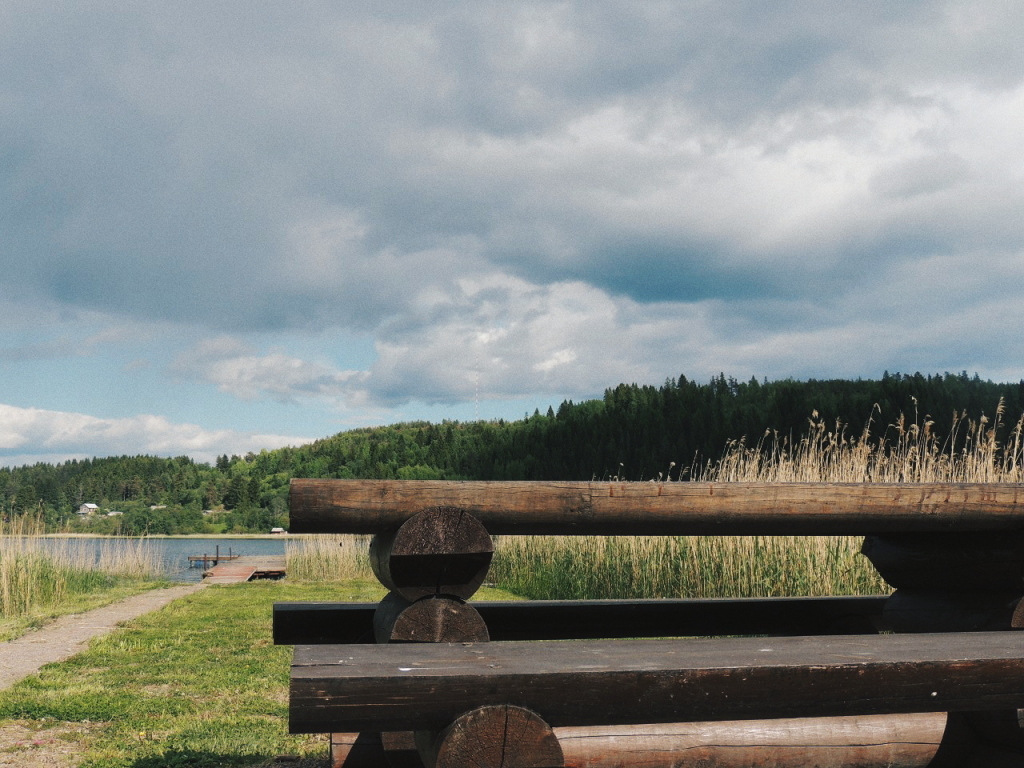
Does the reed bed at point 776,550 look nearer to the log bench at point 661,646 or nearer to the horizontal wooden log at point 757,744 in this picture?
the log bench at point 661,646

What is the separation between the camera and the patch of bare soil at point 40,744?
4102 mm

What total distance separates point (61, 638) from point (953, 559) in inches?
321

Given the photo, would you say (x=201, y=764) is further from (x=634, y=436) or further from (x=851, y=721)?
(x=634, y=436)

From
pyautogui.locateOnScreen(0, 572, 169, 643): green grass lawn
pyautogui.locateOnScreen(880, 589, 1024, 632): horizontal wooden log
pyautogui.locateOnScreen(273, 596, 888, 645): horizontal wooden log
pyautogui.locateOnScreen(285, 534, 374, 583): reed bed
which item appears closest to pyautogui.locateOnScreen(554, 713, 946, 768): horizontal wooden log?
pyautogui.locateOnScreen(880, 589, 1024, 632): horizontal wooden log

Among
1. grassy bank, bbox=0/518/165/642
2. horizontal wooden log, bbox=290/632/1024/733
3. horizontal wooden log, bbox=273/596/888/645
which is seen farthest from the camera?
grassy bank, bbox=0/518/165/642

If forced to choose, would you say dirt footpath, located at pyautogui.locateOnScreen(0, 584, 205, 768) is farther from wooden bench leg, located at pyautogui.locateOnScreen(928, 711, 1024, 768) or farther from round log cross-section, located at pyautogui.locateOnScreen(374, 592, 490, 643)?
wooden bench leg, located at pyautogui.locateOnScreen(928, 711, 1024, 768)

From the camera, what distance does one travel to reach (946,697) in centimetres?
220

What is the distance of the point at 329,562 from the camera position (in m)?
18.3

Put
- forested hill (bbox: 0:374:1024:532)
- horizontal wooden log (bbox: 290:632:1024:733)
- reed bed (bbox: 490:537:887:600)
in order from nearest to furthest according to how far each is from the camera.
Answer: horizontal wooden log (bbox: 290:632:1024:733), reed bed (bbox: 490:537:887:600), forested hill (bbox: 0:374:1024:532)

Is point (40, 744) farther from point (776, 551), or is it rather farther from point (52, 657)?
point (776, 551)

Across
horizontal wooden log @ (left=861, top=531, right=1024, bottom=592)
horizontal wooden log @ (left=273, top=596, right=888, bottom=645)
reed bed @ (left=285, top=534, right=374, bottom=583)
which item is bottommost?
reed bed @ (left=285, top=534, right=374, bottom=583)

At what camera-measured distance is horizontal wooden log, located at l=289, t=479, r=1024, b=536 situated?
8.54 feet

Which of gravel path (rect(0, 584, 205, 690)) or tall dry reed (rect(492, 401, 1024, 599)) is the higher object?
tall dry reed (rect(492, 401, 1024, 599))

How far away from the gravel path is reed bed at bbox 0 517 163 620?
102 cm
